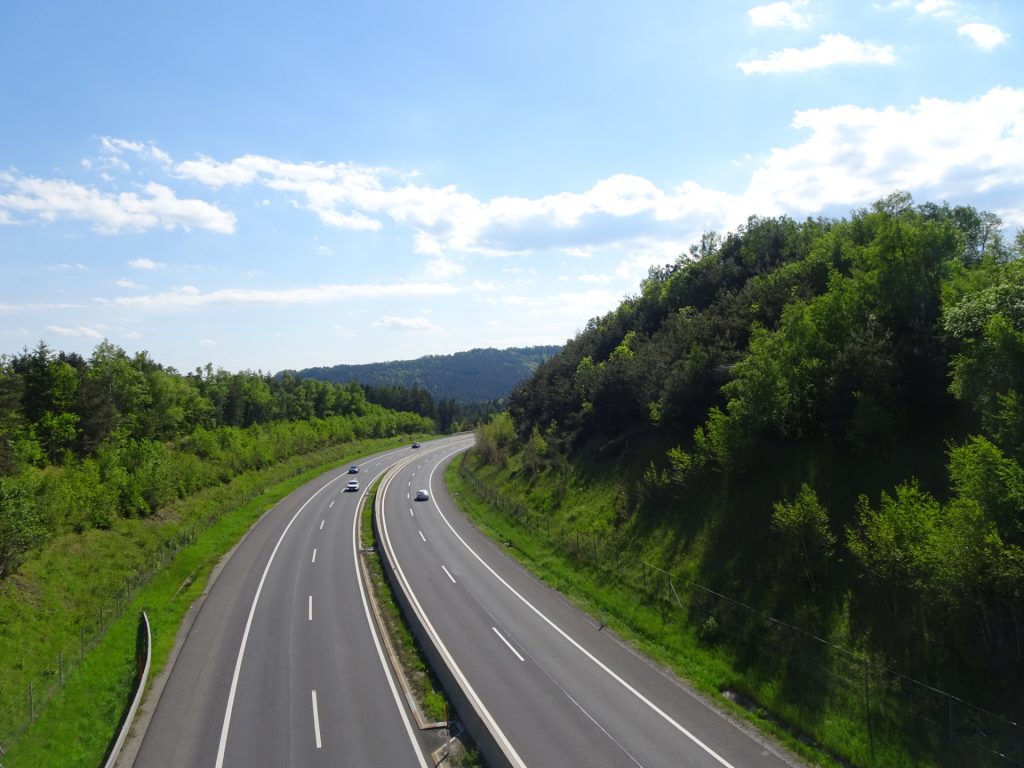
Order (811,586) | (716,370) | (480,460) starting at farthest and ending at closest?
1. (480,460)
2. (716,370)
3. (811,586)

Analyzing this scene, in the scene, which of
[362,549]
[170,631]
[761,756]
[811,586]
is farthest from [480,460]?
[761,756]

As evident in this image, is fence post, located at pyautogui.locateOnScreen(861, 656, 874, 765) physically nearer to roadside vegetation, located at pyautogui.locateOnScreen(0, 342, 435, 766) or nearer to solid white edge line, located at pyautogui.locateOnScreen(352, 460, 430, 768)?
solid white edge line, located at pyautogui.locateOnScreen(352, 460, 430, 768)

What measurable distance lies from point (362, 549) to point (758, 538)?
23707 millimetres

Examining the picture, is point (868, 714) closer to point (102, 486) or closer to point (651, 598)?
point (651, 598)

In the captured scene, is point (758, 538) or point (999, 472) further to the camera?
point (758, 538)

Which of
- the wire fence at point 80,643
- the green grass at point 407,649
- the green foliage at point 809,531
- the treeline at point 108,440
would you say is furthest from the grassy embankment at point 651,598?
the treeline at point 108,440

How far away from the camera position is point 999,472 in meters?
15.6

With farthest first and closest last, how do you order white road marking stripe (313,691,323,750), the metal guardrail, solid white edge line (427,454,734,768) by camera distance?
white road marking stripe (313,691,323,750) < the metal guardrail < solid white edge line (427,454,734,768)

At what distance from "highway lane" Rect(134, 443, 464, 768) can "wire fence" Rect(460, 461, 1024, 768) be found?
1074 cm

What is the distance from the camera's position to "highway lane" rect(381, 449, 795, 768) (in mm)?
15508

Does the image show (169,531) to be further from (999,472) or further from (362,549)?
(999,472)

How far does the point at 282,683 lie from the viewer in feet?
64.7

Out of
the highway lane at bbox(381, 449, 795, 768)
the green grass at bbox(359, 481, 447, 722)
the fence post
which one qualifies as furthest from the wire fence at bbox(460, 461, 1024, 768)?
the green grass at bbox(359, 481, 447, 722)

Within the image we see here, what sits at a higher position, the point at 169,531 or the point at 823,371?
the point at 823,371
